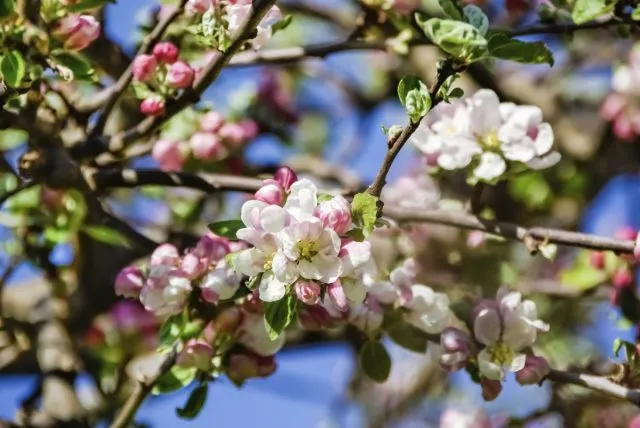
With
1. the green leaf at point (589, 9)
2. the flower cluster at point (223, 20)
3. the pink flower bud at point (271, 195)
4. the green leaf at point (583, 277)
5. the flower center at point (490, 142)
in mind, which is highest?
the green leaf at point (589, 9)

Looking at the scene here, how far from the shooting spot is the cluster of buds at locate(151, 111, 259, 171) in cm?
170

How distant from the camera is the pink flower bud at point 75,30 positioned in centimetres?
121

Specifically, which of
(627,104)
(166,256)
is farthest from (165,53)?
(627,104)

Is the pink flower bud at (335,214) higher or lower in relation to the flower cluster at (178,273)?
higher

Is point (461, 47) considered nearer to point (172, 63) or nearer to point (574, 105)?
point (172, 63)

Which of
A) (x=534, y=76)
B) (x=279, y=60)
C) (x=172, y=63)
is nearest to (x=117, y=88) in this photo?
(x=172, y=63)

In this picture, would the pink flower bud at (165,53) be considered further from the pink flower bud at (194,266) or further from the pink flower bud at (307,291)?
the pink flower bud at (307,291)

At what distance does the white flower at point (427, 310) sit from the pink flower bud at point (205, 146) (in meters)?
0.57

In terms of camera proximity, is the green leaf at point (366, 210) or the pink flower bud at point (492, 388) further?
the pink flower bud at point (492, 388)

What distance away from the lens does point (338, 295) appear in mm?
1029

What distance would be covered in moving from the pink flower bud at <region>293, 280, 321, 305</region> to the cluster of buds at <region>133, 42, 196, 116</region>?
0.35m

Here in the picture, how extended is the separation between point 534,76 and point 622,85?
713mm

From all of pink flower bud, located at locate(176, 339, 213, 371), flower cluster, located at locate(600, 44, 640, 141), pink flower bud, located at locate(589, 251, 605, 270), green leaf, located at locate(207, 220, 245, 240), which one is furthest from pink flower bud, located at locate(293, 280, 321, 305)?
flower cluster, located at locate(600, 44, 640, 141)

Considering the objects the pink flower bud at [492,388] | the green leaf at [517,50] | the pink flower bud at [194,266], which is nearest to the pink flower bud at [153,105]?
the pink flower bud at [194,266]
